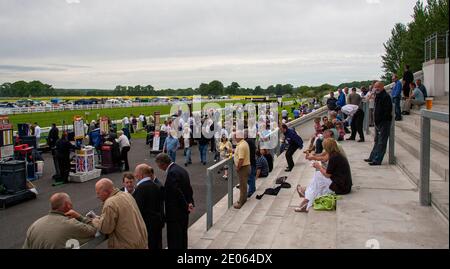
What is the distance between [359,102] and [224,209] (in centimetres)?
817

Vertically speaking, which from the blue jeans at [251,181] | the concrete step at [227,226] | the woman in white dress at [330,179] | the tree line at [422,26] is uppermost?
the tree line at [422,26]

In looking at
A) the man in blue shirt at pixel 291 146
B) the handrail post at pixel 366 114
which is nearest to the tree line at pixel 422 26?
the handrail post at pixel 366 114

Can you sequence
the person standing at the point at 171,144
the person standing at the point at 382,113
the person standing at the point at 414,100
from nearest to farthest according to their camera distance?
the person standing at the point at 382,113
the person standing at the point at 414,100
the person standing at the point at 171,144

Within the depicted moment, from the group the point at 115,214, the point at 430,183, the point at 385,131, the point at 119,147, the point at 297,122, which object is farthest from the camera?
the point at 297,122

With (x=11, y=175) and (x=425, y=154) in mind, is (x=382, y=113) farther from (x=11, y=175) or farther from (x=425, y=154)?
(x=11, y=175)

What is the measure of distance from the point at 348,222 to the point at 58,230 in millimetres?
3777

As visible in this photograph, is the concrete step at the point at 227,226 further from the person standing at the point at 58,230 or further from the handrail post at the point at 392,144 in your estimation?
the handrail post at the point at 392,144

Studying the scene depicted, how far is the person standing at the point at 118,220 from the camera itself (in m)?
4.55

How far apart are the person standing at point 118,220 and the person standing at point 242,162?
4620 mm

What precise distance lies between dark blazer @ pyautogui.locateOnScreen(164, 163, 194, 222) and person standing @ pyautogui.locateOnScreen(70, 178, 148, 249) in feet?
5.17

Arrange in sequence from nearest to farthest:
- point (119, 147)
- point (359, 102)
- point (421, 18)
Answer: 1. point (359, 102)
2. point (119, 147)
3. point (421, 18)
